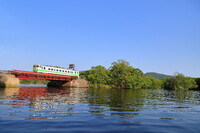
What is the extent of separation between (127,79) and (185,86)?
43028 millimetres

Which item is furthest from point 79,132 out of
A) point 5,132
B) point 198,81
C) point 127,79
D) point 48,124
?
point 198,81

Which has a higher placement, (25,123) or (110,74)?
(110,74)

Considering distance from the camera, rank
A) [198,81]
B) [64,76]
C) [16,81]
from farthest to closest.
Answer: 1. [198,81]
2. [64,76]
3. [16,81]

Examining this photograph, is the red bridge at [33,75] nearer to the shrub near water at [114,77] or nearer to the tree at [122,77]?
the shrub near water at [114,77]

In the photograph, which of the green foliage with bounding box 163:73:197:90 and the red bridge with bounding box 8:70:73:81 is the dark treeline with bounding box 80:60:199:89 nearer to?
the green foliage with bounding box 163:73:197:90

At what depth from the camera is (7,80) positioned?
49062mm

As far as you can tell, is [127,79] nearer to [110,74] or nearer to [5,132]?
[110,74]

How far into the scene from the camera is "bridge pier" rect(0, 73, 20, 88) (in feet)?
159

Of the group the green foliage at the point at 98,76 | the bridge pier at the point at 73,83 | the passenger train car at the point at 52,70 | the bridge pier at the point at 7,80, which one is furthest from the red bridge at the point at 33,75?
the green foliage at the point at 98,76

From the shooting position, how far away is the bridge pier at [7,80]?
159 feet

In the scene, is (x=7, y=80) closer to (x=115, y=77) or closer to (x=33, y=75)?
(x=33, y=75)

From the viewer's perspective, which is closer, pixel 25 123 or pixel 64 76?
pixel 25 123

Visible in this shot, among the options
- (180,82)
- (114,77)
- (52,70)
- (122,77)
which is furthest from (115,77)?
(180,82)

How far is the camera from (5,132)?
265 inches
